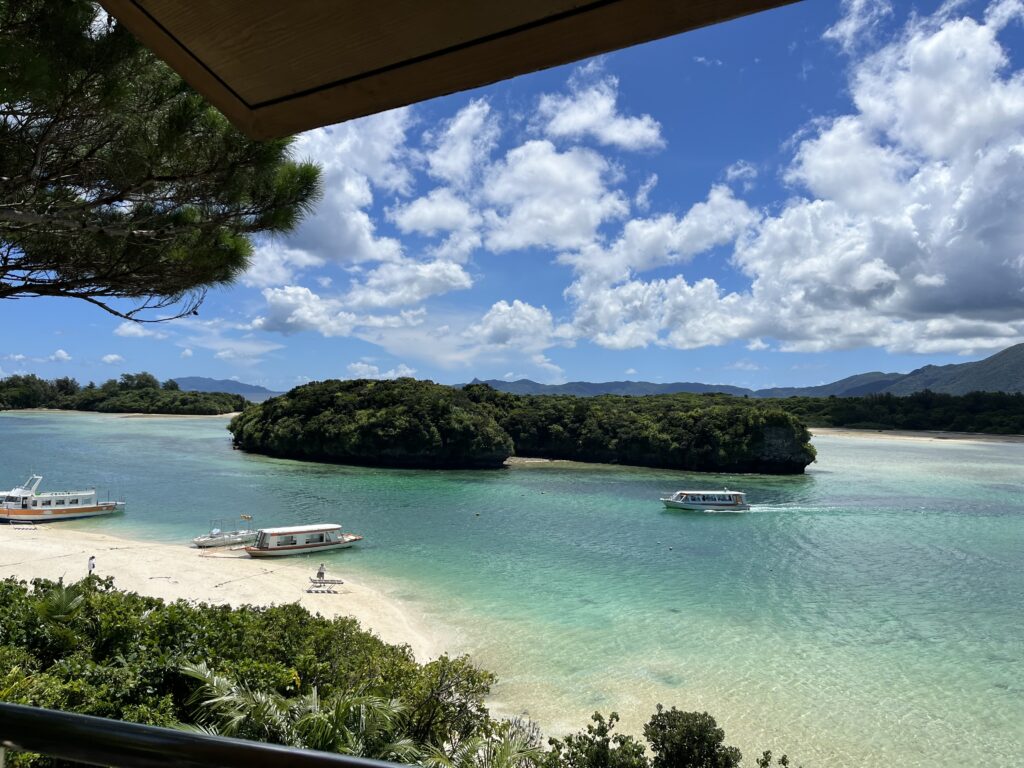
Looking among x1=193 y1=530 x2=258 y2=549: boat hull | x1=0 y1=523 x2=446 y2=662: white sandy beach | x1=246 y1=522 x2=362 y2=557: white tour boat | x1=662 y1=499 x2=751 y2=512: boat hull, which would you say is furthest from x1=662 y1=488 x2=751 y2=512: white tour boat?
x1=193 y1=530 x2=258 y2=549: boat hull

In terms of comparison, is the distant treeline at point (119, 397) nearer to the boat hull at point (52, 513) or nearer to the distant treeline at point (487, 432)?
the distant treeline at point (487, 432)

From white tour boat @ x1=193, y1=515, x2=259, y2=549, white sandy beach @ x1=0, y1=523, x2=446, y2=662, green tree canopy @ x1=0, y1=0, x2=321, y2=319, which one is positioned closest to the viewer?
green tree canopy @ x1=0, y1=0, x2=321, y2=319

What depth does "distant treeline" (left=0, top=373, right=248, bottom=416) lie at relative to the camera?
102938 mm

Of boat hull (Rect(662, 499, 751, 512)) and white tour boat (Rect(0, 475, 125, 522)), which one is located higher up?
white tour boat (Rect(0, 475, 125, 522))

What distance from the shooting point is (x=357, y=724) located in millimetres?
5582

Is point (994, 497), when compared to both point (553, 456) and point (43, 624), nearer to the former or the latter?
point (553, 456)

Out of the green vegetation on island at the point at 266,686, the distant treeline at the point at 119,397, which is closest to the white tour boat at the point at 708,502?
the green vegetation on island at the point at 266,686

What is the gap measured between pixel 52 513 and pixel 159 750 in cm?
3347

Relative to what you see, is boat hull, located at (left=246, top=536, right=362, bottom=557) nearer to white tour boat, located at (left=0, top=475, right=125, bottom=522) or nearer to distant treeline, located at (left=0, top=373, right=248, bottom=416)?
white tour boat, located at (left=0, top=475, right=125, bottom=522)

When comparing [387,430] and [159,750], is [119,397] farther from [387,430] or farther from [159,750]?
[159,750]

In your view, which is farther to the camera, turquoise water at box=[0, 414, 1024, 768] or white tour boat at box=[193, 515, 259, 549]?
white tour boat at box=[193, 515, 259, 549]

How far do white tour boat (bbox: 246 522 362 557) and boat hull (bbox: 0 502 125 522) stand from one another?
34.8 ft

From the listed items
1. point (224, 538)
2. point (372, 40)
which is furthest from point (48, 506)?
point (372, 40)

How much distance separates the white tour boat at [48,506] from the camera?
27281 millimetres
